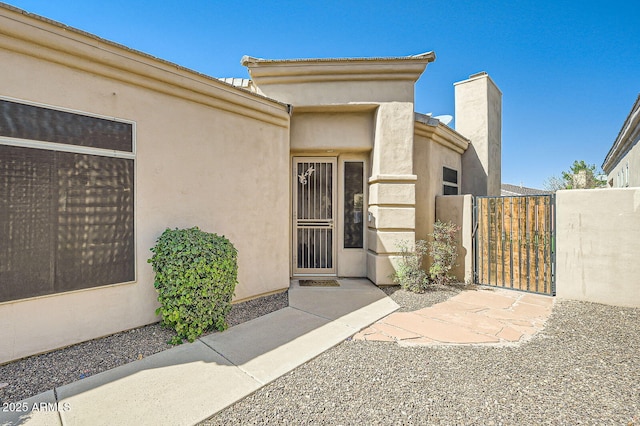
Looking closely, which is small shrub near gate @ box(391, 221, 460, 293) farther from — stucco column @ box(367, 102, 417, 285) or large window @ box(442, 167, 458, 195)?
large window @ box(442, 167, 458, 195)

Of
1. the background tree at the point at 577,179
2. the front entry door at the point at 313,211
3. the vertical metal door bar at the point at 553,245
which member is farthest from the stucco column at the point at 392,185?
the background tree at the point at 577,179

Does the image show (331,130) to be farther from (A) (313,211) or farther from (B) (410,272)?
(B) (410,272)

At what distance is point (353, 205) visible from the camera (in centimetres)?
700

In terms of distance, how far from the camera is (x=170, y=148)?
4305 millimetres

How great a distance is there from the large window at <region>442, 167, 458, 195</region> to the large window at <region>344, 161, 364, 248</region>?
2.66 m

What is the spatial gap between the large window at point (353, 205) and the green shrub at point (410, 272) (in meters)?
1.12

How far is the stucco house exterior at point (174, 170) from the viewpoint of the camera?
3.19 m

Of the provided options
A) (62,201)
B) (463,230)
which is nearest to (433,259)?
(463,230)

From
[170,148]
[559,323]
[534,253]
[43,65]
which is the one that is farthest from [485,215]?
[43,65]

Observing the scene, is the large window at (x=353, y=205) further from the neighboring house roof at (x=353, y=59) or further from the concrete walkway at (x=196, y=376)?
the concrete walkway at (x=196, y=376)

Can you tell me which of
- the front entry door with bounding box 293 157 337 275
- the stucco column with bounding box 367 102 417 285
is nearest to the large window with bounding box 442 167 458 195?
the stucco column with bounding box 367 102 417 285

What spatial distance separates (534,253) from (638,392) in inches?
139

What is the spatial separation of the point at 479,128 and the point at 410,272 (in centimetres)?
569

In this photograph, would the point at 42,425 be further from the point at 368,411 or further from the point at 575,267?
the point at 575,267
